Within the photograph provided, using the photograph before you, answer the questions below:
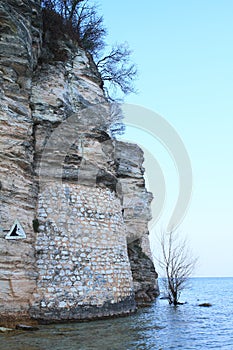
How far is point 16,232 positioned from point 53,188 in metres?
2.36

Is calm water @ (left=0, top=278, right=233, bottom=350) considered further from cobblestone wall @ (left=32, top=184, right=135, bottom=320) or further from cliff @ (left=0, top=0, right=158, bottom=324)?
cliff @ (left=0, top=0, right=158, bottom=324)

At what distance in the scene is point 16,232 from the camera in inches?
498

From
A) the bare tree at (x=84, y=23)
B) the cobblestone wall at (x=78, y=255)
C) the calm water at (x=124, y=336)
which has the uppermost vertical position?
the bare tree at (x=84, y=23)

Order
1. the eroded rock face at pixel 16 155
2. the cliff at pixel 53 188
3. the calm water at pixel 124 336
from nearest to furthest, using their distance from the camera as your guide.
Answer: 1. the calm water at pixel 124 336
2. the eroded rock face at pixel 16 155
3. the cliff at pixel 53 188

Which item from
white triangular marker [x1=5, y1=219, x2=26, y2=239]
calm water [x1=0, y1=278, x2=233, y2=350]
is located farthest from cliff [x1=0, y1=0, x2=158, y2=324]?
calm water [x1=0, y1=278, x2=233, y2=350]

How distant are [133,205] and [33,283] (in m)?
16.3

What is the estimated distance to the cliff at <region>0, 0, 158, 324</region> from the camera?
12.8m

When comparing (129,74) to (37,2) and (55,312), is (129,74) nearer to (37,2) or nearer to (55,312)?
(37,2)

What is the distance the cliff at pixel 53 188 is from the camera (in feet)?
42.0

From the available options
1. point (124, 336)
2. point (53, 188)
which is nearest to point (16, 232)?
point (53, 188)

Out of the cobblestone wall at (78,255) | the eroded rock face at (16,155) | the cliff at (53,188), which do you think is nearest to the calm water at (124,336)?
the cobblestone wall at (78,255)

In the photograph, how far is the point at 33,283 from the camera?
12859mm

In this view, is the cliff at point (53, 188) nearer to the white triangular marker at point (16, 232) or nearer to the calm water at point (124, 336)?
the white triangular marker at point (16, 232)

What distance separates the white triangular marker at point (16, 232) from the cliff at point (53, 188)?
0.03 m
